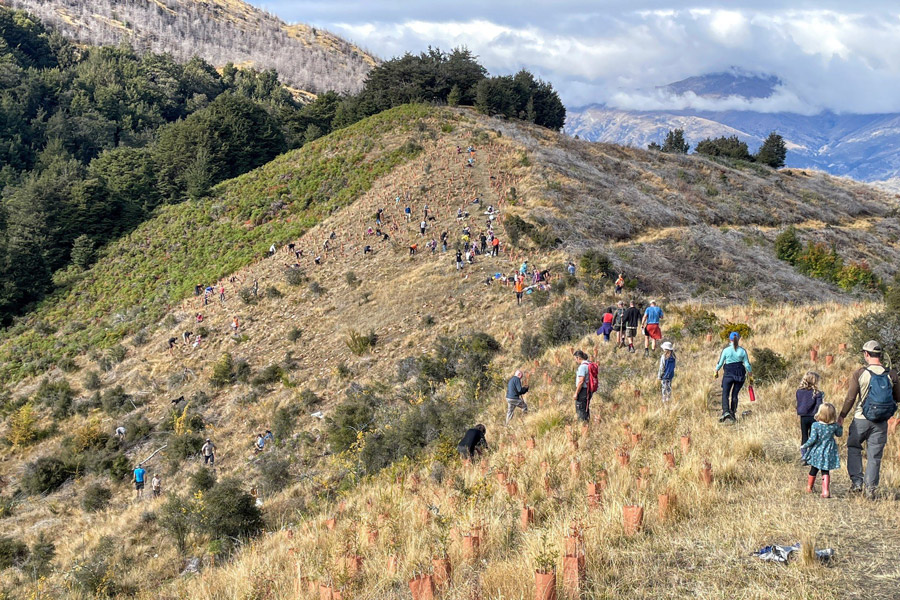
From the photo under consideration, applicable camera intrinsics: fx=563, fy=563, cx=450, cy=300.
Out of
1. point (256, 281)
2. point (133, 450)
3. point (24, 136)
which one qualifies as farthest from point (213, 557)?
point (24, 136)

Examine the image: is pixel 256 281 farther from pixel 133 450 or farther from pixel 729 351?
pixel 729 351

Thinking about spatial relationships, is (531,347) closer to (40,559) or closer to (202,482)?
(202,482)

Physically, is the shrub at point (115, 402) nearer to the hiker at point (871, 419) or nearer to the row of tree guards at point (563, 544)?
the row of tree guards at point (563, 544)

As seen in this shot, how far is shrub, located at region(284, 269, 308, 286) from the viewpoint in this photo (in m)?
25.3

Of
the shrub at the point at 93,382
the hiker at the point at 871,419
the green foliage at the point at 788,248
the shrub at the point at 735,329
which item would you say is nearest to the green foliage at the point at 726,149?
the green foliage at the point at 788,248

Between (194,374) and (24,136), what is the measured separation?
177 feet

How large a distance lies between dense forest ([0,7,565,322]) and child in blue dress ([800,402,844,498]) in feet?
128

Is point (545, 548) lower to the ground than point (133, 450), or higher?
higher

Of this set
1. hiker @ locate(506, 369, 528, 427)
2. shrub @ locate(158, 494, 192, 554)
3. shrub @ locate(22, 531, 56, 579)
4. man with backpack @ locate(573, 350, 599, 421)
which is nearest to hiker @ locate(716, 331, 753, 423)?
man with backpack @ locate(573, 350, 599, 421)

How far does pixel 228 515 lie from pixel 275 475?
3.92 meters

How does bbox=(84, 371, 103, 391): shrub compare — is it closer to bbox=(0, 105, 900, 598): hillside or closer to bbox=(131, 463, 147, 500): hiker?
bbox=(0, 105, 900, 598): hillside

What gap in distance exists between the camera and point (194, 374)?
22.2m

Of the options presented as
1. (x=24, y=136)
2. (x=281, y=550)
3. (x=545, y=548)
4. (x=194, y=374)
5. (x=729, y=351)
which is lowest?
(x=194, y=374)

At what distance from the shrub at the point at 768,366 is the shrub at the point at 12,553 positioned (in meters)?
16.6
